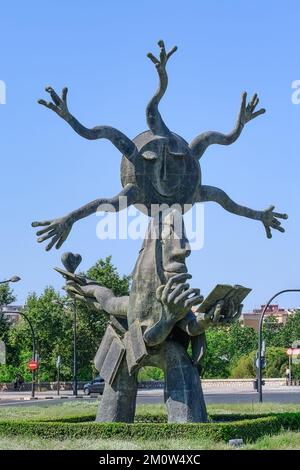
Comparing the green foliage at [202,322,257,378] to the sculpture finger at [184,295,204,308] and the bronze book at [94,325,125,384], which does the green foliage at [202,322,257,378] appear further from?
the sculpture finger at [184,295,204,308]

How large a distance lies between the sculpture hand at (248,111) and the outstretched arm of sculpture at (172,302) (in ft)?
15.0

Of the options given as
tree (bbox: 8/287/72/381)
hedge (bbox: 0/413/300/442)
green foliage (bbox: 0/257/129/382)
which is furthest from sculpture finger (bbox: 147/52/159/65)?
tree (bbox: 8/287/72/381)

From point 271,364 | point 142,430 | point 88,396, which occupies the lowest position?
point 88,396

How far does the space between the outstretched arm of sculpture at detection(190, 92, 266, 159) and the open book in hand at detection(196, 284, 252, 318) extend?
3.77 meters

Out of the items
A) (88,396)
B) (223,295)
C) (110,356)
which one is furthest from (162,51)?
(88,396)

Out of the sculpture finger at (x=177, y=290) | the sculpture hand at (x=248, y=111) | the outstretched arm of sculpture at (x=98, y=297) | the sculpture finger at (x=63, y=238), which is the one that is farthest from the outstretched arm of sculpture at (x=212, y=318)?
the sculpture hand at (x=248, y=111)

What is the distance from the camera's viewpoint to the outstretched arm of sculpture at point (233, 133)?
60.7 ft

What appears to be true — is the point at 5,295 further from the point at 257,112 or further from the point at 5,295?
the point at 257,112

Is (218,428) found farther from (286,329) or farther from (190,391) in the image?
(286,329)

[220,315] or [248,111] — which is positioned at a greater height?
[248,111]

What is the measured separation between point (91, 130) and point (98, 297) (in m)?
3.55

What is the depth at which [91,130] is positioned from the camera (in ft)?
56.2

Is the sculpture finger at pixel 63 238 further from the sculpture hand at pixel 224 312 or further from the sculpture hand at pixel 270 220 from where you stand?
the sculpture hand at pixel 270 220

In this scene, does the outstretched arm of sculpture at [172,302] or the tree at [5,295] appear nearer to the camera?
the outstretched arm of sculpture at [172,302]
